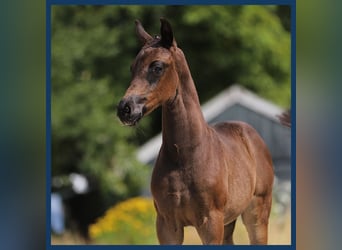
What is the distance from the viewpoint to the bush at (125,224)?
3.81 metres

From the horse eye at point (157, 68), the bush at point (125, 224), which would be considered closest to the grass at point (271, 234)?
the bush at point (125, 224)

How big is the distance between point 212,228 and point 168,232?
0.21 meters

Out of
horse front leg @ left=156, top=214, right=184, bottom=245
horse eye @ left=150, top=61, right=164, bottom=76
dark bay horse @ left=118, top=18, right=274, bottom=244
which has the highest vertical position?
horse eye @ left=150, top=61, right=164, bottom=76

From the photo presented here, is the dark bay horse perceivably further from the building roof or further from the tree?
the tree

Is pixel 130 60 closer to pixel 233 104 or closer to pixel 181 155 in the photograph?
pixel 233 104

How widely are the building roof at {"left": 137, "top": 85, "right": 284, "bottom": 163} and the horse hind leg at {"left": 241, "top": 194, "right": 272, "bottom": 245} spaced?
479 millimetres

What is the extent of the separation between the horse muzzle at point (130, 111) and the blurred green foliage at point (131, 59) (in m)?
0.99

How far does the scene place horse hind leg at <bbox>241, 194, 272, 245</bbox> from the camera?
3354 mm

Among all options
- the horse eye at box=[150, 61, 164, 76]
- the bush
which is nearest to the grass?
the bush
